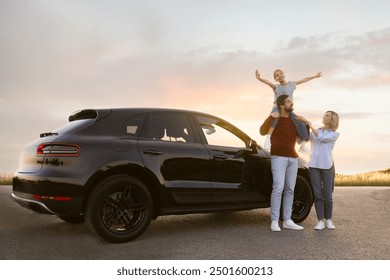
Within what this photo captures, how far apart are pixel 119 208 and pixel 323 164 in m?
3.15

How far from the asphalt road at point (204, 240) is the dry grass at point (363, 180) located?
10.8m

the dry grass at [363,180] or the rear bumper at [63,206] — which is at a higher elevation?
the rear bumper at [63,206]

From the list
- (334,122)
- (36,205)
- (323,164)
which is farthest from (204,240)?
(334,122)

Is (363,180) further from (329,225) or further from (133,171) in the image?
(133,171)

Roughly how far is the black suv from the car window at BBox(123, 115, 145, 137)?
0.01 meters

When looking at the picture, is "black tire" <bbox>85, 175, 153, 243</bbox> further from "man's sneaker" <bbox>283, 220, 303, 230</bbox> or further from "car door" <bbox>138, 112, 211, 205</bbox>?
"man's sneaker" <bbox>283, 220, 303, 230</bbox>

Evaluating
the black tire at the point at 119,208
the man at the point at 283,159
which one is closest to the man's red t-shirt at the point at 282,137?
the man at the point at 283,159

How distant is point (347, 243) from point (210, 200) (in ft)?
6.11

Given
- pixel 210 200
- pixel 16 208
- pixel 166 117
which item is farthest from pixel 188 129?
pixel 16 208

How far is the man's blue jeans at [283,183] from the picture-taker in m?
6.50

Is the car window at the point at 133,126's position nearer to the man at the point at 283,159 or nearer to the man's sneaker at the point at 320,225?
the man at the point at 283,159

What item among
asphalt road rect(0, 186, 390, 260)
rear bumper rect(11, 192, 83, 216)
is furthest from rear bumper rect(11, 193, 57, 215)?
asphalt road rect(0, 186, 390, 260)
